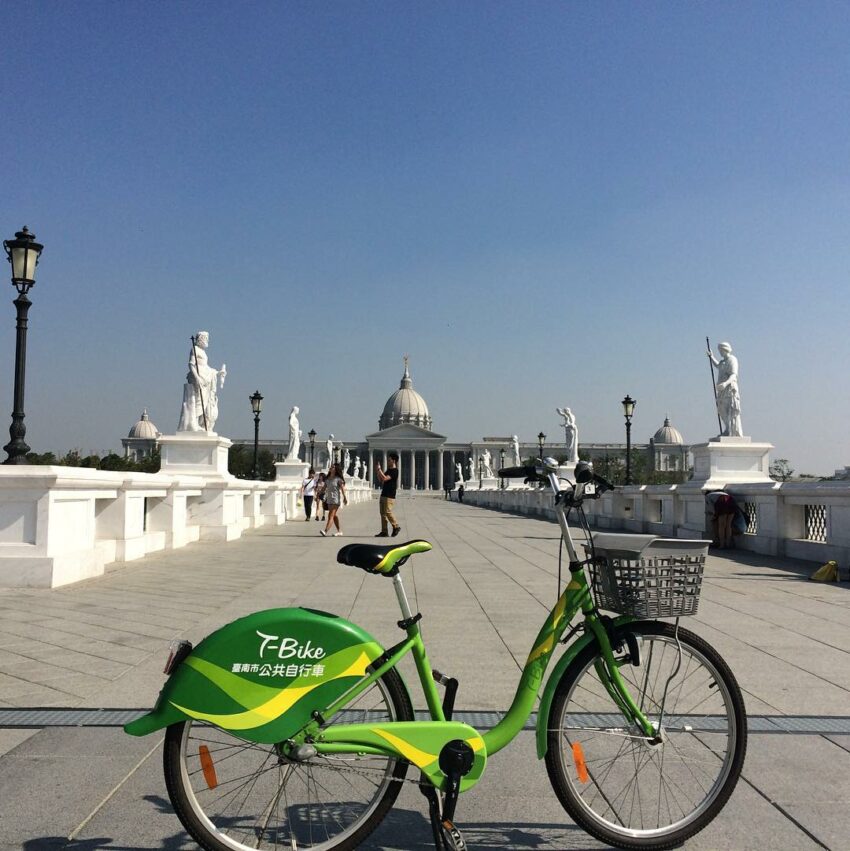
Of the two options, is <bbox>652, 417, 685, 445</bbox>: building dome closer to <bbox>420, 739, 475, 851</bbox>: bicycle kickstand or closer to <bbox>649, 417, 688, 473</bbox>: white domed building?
<bbox>649, 417, 688, 473</bbox>: white domed building

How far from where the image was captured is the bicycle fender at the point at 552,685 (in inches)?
124

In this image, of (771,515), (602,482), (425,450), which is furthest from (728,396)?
(425,450)

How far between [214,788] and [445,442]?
6532 inches

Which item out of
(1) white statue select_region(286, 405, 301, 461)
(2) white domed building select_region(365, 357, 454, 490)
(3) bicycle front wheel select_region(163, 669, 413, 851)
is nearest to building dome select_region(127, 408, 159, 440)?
(2) white domed building select_region(365, 357, 454, 490)

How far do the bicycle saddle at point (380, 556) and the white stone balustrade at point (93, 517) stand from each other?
24.6ft

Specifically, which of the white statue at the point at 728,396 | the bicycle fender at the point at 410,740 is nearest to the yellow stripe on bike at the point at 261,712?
the bicycle fender at the point at 410,740

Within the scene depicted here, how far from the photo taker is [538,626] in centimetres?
810

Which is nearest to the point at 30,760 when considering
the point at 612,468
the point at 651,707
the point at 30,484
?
the point at 651,707

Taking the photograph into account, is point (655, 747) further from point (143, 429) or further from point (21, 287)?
point (143, 429)

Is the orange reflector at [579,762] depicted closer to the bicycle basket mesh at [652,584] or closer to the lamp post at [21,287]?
the bicycle basket mesh at [652,584]

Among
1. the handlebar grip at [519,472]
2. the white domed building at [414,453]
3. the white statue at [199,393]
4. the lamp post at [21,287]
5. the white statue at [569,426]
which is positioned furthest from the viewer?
the white domed building at [414,453]

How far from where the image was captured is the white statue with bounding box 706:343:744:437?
792 inches

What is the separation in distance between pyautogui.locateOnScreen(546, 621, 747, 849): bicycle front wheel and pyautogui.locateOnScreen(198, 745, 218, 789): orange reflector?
122cm

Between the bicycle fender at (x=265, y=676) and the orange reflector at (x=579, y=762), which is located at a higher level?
the bicycle fender at (x=265, y=676)
